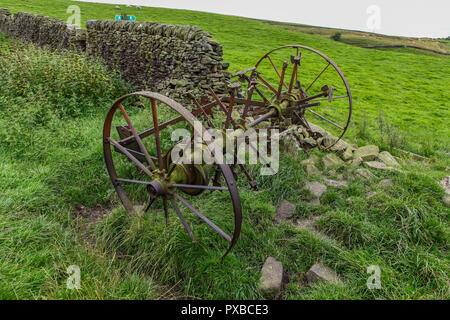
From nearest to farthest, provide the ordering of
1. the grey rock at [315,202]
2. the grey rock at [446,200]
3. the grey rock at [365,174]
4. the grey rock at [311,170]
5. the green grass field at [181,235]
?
1. the green grass field at [181,235]
2. the grey rock at [446,200]
3. the grey rock at [315,202]
4. the grey rock at [365,174]
5. the grey rock at [311,170]

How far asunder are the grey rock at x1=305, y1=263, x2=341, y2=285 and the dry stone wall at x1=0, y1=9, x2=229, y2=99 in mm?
3638

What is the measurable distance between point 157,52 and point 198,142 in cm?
590

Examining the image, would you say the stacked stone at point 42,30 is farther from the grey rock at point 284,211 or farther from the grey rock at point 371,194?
the grey rock at point 371,194

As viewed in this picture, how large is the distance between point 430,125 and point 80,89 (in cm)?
1058

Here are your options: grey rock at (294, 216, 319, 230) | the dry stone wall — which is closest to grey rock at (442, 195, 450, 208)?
grey rock at (294, 216, 319, 230)

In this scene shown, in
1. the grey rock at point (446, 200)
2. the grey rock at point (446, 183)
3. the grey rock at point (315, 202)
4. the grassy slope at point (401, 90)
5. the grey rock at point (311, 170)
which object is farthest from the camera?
the grassy slope at point (401, 90)

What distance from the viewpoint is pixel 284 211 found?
14.5 feet

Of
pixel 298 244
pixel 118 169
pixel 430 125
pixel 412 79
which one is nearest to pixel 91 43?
pixel 118 169

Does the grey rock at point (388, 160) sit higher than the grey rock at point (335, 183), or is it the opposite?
the grey rock at point (388, 160)

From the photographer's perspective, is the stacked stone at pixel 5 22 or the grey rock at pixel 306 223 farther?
the stacked stone at pixel 5 22

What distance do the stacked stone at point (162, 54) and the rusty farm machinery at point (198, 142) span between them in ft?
2.72

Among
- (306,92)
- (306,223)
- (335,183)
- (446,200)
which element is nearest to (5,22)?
(306,92)

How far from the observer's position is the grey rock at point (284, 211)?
429 centimetres

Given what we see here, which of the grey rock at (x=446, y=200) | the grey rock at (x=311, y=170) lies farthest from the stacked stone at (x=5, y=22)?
the grey rock at (x=446, y=200)
